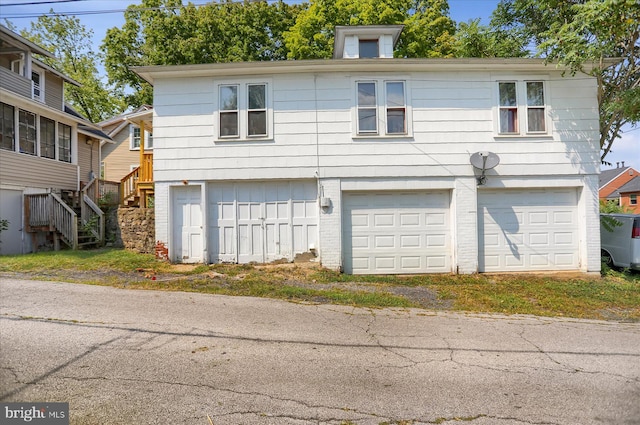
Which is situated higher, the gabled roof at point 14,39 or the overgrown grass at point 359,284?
the gabled roof at point 14,39

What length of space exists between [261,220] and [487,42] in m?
9.56

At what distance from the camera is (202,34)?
20.7m

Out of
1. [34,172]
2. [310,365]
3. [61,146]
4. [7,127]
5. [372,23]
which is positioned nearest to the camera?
[310,365]

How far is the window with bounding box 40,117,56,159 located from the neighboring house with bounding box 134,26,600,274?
743cm

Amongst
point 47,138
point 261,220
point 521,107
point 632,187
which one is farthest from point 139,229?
point 632,187

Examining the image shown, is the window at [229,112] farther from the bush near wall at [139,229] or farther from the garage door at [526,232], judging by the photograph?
the garage door at [526,232]

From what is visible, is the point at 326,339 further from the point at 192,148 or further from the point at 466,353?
the point at 192,148

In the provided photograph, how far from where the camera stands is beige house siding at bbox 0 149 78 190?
11.5 meters

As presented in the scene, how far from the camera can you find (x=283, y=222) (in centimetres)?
Answer: 924

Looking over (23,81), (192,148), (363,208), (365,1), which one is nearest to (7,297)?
(192,148)

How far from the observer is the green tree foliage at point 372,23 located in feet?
55.7

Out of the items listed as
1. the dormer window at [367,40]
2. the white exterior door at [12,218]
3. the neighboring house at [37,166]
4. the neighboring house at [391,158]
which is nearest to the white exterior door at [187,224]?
the neighboring house at [391,158]

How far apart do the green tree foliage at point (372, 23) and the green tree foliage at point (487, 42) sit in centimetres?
441

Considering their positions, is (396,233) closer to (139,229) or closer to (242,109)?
(242,109)
